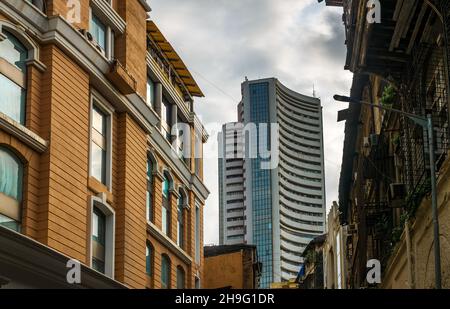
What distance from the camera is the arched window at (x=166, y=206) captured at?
46.6m

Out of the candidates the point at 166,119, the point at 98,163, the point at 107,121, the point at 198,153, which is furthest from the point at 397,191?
the point at 198,153

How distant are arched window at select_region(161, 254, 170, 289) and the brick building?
97 mm

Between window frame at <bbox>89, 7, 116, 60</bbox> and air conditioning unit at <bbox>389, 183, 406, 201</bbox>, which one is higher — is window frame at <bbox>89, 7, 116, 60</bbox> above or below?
above

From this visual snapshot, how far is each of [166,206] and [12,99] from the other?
60.5ft

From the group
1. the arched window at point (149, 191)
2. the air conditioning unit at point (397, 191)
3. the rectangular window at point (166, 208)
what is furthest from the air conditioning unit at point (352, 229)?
the air conditioning unit at point (397, 191)

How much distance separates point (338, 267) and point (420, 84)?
40.7 meters

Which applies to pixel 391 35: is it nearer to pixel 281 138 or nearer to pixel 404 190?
pixel 404 190

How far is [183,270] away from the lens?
4950 cm

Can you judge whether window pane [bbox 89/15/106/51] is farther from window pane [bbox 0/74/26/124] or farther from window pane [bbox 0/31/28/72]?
window pane [bbox 0/74/26/124]

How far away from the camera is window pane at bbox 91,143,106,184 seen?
35438mm

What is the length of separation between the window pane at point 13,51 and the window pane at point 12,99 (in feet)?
2.36

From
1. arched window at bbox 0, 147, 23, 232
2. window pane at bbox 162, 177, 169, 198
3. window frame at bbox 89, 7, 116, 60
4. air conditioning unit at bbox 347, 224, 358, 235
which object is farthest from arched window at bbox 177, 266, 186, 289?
arched window at bbox 0, 147, 23, 232

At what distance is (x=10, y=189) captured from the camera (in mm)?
28812
